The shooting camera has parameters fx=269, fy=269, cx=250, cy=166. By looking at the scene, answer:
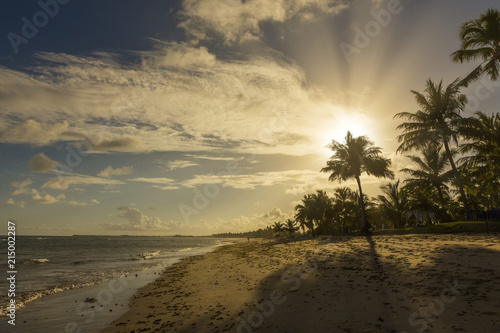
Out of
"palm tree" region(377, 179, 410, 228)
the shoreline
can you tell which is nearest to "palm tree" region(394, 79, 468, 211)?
"palm tree" region(377, 179, 410, 228)

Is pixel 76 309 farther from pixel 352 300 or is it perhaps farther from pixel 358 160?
pixel 358 160

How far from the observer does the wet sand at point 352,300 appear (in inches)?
241

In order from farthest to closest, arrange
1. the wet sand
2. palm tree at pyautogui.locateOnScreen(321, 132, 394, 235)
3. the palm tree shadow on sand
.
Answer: palm tree at pyautogui.locateOnScreen(321, 132, 394, 235)
the wet sand
the palm tree shadow on sand

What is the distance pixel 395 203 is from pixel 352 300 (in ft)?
151

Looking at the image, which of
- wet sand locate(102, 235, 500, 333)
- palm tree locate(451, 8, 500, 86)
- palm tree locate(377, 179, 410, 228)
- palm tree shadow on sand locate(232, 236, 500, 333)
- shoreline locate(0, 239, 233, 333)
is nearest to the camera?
palm tree shadow on sand locate(232, 236, 500, 333)

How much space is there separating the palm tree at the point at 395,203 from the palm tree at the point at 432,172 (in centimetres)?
671

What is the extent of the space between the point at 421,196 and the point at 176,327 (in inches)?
1633

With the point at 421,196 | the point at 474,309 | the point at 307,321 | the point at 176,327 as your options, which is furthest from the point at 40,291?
the point at 421,196

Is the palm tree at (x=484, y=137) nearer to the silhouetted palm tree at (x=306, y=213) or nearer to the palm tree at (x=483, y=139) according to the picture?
the palm tree at (x=483, y=139)

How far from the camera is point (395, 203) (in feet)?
156

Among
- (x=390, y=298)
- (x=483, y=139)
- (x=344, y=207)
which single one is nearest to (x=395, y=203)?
(x=344, y=207)

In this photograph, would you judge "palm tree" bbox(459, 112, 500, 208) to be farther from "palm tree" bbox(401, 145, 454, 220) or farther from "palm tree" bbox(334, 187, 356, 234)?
"palm tree" bbox(334, 187, 356, 234)

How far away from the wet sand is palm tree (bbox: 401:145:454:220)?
28.3 metres

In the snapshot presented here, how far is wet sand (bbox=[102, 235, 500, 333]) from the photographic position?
6.12m
